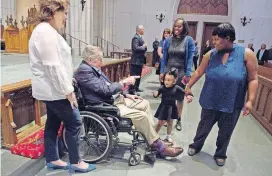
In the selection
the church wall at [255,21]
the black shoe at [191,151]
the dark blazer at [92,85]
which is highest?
the church wall at [255,21]

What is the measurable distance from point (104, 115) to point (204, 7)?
1008 cm

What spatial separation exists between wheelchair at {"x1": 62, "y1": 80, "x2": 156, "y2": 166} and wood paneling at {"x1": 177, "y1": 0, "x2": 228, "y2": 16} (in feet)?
32.3

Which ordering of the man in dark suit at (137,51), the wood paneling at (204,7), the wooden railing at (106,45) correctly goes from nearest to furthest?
the man in dark suit at (137,51) → the wood paneling at (204,7) → the wooden railing at (106,45)

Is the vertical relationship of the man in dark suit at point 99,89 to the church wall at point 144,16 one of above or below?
below

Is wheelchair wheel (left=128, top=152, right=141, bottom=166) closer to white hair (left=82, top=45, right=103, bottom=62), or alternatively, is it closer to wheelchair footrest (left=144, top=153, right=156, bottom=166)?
wheelchair footrest (left=144, top=153, right=156, bottom=166)

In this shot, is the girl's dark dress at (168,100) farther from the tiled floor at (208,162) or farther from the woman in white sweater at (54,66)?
the woman in white sweater at (54,66)

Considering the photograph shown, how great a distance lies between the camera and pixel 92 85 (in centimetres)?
209

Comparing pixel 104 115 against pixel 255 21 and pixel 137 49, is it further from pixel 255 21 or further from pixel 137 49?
pixel 255 21

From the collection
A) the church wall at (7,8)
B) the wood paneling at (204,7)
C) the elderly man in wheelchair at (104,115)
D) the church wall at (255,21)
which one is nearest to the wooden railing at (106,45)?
the wood paneling at (204,7)

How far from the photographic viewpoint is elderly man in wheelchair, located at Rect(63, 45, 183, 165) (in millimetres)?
2102

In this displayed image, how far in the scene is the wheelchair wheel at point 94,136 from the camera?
2.08 m

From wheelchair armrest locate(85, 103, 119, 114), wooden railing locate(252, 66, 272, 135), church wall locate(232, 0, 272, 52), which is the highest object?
church wall locate(232, 0, 272, 52)

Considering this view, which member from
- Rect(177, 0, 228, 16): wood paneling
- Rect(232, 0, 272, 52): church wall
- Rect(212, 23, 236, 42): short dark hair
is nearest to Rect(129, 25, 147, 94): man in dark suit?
Rect(212, 23, 236, 42): short dark hair

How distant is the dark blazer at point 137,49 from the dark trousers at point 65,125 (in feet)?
8.38
